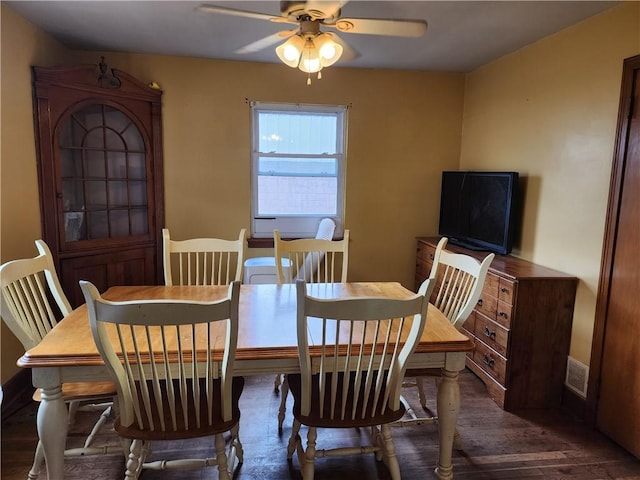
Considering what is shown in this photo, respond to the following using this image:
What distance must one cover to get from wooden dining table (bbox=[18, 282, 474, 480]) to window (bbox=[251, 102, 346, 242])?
6.19ft

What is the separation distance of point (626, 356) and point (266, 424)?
1952 millimetres

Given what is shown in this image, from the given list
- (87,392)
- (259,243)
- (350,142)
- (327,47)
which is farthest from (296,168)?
(87,392)

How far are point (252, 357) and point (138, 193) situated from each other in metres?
2.43

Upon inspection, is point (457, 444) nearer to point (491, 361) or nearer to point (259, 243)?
point (491, 361)

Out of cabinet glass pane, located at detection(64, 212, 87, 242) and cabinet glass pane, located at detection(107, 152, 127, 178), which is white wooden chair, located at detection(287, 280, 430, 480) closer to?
cabinet glass pane, located at detection(64, 212, 87, 242)

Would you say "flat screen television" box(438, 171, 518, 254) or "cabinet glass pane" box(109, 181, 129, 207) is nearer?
"flat screen television" box(438, 171, 518, 254)

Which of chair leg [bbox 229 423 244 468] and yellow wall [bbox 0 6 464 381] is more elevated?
yellow wall [bbox 0 6 464 381]

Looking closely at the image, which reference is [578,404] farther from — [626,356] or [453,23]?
[453,23]

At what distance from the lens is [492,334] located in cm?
265

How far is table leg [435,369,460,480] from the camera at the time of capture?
1680mm

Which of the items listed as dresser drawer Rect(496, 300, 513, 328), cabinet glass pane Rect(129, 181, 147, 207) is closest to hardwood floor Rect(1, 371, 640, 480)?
dresser drawer Rect(496, 300, 513, 328)

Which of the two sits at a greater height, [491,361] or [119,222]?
[119,222]

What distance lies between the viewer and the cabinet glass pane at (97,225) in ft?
10.2

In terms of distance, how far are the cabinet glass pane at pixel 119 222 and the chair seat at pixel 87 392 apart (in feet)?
5.77
